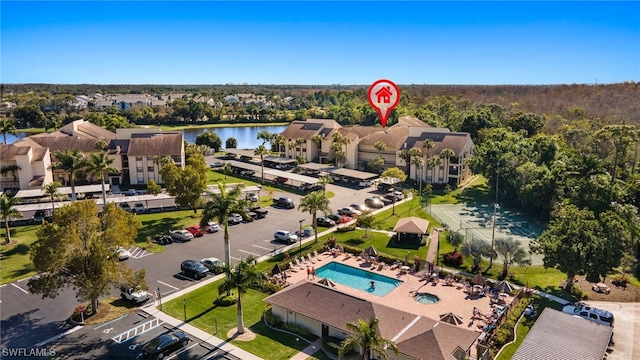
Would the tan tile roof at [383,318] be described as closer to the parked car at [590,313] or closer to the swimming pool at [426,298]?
the swimming pool at [426,298]

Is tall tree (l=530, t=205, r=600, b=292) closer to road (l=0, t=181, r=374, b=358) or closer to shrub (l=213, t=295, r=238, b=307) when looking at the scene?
road (l=0, t=181, r=374, b=358)

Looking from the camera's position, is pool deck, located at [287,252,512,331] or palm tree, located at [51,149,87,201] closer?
pool deck, located at [287,252,512,331]

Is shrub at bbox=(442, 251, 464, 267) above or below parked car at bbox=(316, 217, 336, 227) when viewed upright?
below

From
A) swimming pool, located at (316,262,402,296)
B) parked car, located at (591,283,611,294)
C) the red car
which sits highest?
the red car

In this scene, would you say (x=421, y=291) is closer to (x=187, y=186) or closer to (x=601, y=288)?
(x=601, y=288)

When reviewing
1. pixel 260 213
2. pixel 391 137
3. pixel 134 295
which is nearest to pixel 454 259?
pixel 260 213

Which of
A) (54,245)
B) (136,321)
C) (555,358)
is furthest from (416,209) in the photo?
(54,245)

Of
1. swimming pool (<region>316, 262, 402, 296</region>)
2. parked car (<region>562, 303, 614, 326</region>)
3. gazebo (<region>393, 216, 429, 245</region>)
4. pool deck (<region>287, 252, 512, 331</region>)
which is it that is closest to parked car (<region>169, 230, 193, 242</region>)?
pool deck (<region>287, 252, 512, 331</region>)
